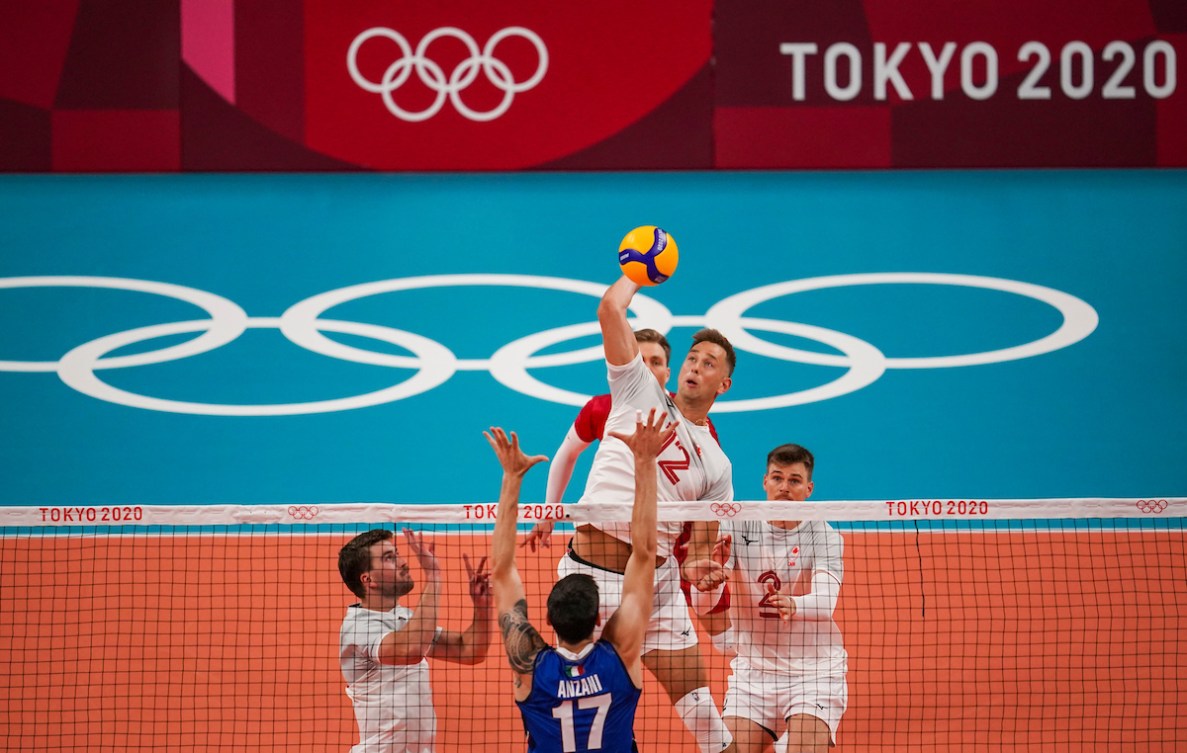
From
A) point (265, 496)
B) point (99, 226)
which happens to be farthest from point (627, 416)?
point (99, 226)

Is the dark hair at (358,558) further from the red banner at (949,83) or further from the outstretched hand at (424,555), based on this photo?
the red banner at (949,83)

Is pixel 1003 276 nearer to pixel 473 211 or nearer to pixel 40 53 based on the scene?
pixel 473 211

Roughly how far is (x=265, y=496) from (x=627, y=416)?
7144 mm

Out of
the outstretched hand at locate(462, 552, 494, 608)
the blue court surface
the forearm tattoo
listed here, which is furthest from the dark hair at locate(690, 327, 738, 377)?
the blue court surface

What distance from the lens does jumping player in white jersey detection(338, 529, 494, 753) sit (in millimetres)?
7230

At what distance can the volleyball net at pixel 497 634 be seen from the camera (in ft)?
30.9

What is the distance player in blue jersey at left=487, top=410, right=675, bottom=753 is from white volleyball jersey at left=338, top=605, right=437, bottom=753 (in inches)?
41.3

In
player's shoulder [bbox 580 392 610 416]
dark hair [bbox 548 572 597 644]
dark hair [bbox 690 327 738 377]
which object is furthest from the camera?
player's shoulder [bbox 580 392 610 416]

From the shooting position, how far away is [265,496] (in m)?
14.1

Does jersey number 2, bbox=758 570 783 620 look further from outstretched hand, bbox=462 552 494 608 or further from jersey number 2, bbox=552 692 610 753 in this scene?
jersey number 2, bbox=552 692 610 753

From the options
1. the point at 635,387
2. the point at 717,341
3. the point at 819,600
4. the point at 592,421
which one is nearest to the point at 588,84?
the point at 592,421

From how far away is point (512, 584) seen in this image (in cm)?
679

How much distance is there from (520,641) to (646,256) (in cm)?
263

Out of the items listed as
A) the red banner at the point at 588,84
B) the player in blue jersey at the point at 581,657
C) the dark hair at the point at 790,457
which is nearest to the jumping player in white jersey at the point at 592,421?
the dark hair at the point at 790,457
